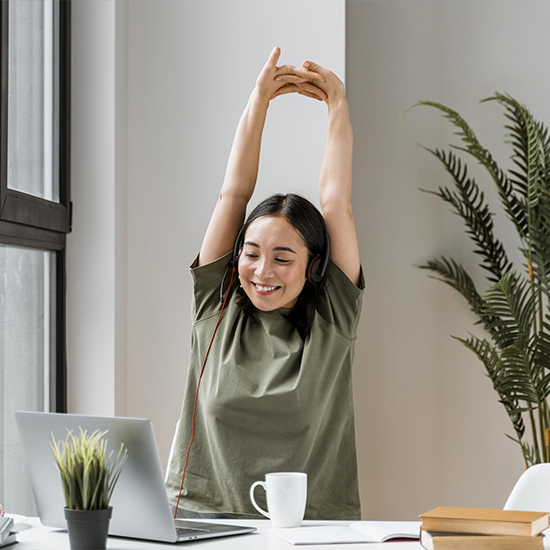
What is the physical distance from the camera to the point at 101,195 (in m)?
2.02

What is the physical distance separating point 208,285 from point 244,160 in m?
0.37

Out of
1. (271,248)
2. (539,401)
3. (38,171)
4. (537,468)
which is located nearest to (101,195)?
(38,171)

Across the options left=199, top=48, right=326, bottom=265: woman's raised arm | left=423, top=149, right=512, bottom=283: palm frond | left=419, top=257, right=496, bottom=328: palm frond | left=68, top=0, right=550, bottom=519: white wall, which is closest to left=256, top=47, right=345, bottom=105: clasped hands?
left=199, top=48, right=326, bottom=265: woman's raised arm

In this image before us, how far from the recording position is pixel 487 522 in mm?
923

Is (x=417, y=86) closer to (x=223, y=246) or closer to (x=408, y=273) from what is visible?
(x=408, y=273)

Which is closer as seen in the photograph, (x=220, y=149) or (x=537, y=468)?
(x=537, y=468)

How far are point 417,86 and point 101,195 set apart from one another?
4.61 feet

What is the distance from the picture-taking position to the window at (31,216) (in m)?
1.71

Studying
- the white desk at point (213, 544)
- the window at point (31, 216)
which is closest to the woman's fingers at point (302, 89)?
the window at point (31, 216)

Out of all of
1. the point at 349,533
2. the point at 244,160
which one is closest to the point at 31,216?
the point at 244,160

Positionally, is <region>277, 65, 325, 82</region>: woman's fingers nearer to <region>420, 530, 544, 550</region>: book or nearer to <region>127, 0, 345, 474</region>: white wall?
<region>127, 0, 345, 474</region>: white wall

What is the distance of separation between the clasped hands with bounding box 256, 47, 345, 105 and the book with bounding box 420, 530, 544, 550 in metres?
1.22

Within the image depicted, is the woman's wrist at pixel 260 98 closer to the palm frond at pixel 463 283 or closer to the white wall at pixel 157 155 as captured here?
the white wall at pixel 157 155

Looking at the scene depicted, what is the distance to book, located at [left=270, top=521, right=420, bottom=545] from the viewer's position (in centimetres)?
102
